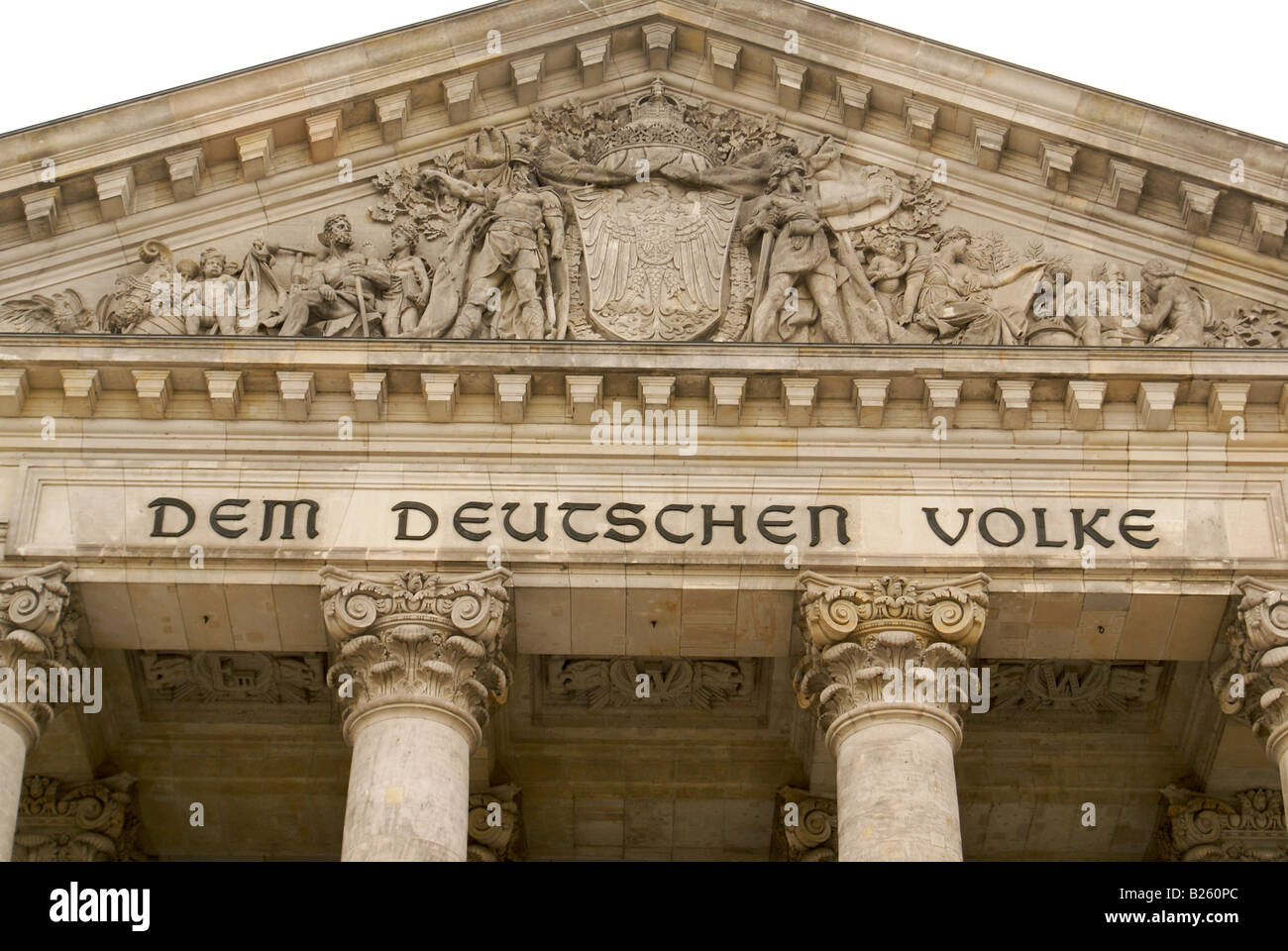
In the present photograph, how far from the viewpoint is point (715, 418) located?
2170cm

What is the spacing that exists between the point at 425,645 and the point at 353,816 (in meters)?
1.75

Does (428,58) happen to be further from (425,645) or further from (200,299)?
(425,645)

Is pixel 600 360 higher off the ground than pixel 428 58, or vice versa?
pixel 428 58

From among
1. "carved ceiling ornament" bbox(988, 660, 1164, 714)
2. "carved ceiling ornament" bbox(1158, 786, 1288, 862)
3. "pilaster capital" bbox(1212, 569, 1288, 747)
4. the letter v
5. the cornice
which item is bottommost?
"carved ceiling ornament" bbox(1158, 786, 1288, 862)

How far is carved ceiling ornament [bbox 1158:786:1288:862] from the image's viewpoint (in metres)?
22.8

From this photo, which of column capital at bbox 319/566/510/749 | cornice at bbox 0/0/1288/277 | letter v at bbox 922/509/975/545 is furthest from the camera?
cornice at bbox 0/0/1288/277

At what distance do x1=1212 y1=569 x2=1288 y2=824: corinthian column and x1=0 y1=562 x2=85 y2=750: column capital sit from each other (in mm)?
10741

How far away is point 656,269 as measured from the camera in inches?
907

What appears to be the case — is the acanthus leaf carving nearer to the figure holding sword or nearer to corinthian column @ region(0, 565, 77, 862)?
corinthian column @ region(0, 565, 77, 862)

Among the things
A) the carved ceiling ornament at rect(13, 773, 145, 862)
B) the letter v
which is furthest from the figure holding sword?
the letter v

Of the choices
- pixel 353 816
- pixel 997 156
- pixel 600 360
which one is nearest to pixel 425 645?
pixel 353 816

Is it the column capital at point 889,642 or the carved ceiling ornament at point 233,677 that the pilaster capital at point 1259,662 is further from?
the carved ceiling ornament at point 233,677

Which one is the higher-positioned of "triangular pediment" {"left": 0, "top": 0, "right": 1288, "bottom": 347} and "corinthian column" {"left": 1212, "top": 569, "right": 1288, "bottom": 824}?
"triangular pediment" {"left": 0, "top": 0, "right": 1288, "bottom": 347}

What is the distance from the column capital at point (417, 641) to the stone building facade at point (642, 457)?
0.16 ft
